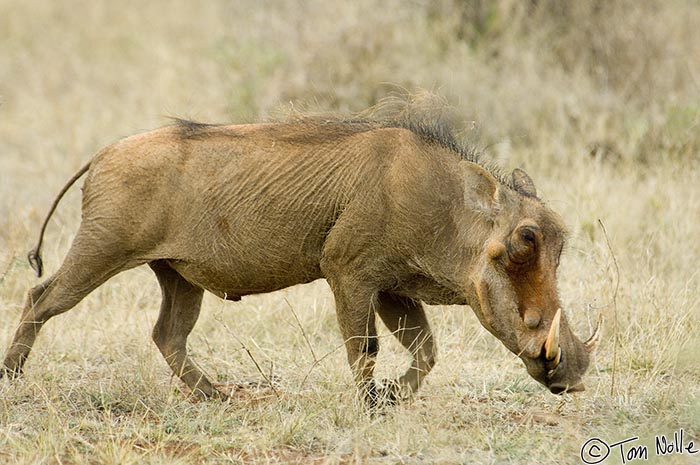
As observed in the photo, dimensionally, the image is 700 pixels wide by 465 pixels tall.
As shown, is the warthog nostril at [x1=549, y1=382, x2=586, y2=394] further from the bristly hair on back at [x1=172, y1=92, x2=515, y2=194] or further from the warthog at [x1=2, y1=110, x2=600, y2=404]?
the bristly hair on back at [x1=172, y1=92, x2=515, y2=194]

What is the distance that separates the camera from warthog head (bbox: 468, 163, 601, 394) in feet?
14.9

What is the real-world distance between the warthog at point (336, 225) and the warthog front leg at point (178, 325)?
0.82 feet

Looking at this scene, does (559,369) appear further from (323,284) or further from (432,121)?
(323,284)

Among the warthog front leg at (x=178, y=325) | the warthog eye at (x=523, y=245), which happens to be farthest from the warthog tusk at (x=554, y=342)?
the warthog front leg at (x=178, y=325)

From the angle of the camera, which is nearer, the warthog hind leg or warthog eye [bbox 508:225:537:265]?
warthog eye [bbox 508:225:537:265]

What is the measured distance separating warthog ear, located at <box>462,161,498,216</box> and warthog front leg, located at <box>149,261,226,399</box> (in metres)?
1.52

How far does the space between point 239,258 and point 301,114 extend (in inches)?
29.8

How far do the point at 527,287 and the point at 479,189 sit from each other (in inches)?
18.4

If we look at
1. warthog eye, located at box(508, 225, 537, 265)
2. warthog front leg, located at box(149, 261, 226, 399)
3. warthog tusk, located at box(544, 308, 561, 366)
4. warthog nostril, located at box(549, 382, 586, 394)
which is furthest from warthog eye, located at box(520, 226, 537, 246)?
warthog front leg, located at box(149, 261, 226, 399)

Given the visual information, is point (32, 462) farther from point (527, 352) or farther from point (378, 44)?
point (378, 44)

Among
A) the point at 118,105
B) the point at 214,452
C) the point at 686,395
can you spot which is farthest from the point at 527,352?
the point at 118,105

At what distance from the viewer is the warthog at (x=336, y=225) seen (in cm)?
473

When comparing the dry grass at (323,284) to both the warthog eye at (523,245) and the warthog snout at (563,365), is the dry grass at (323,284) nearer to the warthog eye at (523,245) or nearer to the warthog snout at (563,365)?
the warthog snout at (563,365)

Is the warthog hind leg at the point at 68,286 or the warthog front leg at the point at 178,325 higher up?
the warthog hind leg at the point at 68,286
